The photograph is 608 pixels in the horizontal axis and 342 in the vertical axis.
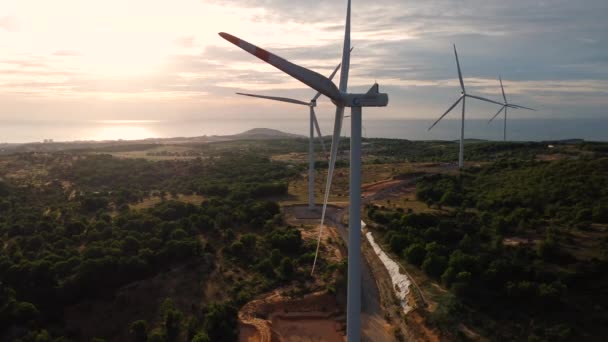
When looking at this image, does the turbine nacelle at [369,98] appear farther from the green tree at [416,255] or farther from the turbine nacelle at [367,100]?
the green tree at [416,255]

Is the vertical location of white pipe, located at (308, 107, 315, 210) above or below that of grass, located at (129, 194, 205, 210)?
above

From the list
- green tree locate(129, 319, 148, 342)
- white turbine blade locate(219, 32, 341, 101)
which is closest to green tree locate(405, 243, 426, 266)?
white turbine blade locate(219, 32, 341, 101)

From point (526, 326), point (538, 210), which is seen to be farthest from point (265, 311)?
point (538, 210)

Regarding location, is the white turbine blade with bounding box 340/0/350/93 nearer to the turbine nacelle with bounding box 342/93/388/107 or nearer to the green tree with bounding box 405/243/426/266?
the turbine nacelle with bounding box 342/93/388/107

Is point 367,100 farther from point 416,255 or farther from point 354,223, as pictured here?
point 416,255

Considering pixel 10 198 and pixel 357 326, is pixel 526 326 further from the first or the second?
pixel 10 198

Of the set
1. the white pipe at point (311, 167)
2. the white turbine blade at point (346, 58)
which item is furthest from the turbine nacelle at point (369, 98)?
the white pipe at point (311, 167)

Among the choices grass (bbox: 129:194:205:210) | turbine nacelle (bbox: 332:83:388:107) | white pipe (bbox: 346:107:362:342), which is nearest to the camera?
turbine nacelle (bbox: 332:83:388:107)
